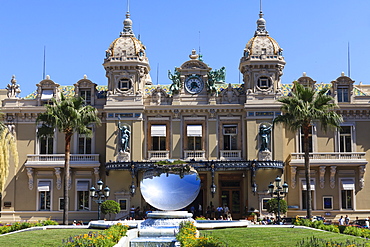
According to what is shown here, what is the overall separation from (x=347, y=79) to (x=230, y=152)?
12129 mm

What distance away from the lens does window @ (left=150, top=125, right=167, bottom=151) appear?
52.4 meters

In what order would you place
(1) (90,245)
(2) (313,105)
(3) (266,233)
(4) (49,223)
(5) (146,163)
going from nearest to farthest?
(1) (90,245) → (3) (266,233) → (4) (49,223) → (2) (313,105) → (5) (146,163)

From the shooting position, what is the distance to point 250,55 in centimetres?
5284

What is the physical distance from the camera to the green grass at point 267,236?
92.0ft

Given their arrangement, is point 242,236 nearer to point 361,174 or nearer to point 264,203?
point 264,203

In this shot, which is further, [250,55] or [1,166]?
[250,55]

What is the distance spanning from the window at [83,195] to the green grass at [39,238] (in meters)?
17.5

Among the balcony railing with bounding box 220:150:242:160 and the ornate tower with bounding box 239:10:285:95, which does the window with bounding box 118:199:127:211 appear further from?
the ornate tower with bounding box 239:10:285:95

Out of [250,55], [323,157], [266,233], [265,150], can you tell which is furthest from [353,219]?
[266,233]

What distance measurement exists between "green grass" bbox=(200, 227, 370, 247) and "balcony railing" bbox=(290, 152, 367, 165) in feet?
58.5

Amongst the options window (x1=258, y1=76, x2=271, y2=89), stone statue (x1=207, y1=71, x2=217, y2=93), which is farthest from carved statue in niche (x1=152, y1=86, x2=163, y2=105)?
window (x1=258, y1=76, x2=271, y2=89)

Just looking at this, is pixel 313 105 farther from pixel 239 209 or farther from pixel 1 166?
pixel 1 166

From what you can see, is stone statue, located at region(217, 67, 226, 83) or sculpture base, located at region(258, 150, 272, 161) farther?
stone statue, located at region(217, 67, 226, 83)

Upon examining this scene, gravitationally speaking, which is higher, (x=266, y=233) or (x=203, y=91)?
(x=203, y=91)
